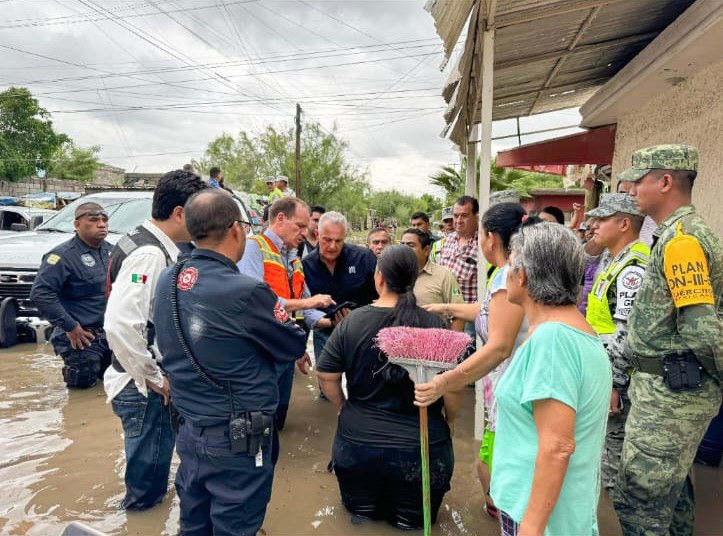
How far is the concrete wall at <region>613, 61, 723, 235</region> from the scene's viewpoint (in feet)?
15.6

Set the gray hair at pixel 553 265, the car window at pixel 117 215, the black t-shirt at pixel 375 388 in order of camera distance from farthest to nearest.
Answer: the car window at pixel 117 215 → the black t-shirt at pixel 375 388 → the gray hair at pixel 553 265

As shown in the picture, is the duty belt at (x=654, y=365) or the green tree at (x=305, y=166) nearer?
the duty belt at (x=654, y=365)

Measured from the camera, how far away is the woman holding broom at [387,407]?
9.43 feet

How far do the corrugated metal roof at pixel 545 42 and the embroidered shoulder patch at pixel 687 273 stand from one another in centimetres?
187

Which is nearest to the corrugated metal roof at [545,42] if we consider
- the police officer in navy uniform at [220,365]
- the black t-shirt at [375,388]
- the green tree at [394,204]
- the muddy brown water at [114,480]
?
the black t-shirt at [375,388]

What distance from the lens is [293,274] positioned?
437cm

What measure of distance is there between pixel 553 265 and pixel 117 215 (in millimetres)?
7279

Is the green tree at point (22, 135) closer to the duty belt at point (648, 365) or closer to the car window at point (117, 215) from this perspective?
the car window at point (117, 215)

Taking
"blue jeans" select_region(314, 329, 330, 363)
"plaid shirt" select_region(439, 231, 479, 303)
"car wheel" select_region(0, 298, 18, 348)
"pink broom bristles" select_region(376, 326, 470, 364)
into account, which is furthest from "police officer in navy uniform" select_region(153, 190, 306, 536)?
"car wheel" select_region(0, 298, 18, 348)

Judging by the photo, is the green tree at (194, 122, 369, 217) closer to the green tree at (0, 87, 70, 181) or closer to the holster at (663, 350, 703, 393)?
the green tree at (0, 87, 70, 181)

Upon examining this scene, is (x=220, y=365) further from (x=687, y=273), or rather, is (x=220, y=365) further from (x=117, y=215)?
(x=117, y=215)

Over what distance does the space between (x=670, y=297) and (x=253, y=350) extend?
1907 mm

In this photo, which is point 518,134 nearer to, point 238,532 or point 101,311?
point 101,311

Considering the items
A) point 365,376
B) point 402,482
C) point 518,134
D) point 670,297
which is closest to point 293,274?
point 365,376
